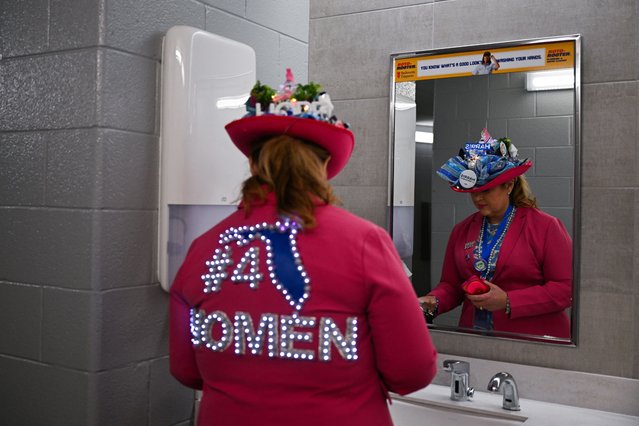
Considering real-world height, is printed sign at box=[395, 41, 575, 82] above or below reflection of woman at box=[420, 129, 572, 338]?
above

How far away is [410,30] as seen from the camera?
2.01 meters

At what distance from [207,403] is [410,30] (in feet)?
4.23

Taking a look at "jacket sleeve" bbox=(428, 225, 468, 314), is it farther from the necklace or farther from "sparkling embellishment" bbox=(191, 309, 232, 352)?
→ "sparkling embellishment" bbox=(191, 309, 232, 352)

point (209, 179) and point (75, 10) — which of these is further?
point (209, 179)

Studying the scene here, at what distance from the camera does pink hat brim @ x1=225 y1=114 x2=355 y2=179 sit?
1232 mm

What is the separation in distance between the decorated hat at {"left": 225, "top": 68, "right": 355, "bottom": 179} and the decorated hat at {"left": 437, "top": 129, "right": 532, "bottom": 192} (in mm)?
664

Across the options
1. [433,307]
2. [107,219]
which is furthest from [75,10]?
[433,307]

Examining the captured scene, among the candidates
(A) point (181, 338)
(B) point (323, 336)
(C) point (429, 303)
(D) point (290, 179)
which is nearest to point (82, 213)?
(A) point (181, 338)

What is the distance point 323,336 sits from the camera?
1.16m

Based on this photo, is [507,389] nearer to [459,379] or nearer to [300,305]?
[459,379]

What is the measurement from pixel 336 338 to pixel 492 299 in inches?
33.0

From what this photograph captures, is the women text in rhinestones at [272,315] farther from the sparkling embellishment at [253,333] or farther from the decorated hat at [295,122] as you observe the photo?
the decorated hat at [295,122]

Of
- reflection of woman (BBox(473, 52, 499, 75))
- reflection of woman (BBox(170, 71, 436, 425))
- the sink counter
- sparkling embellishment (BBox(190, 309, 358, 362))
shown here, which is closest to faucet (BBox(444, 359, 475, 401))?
the sink counter

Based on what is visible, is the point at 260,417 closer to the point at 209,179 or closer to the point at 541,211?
the point at 209,179
